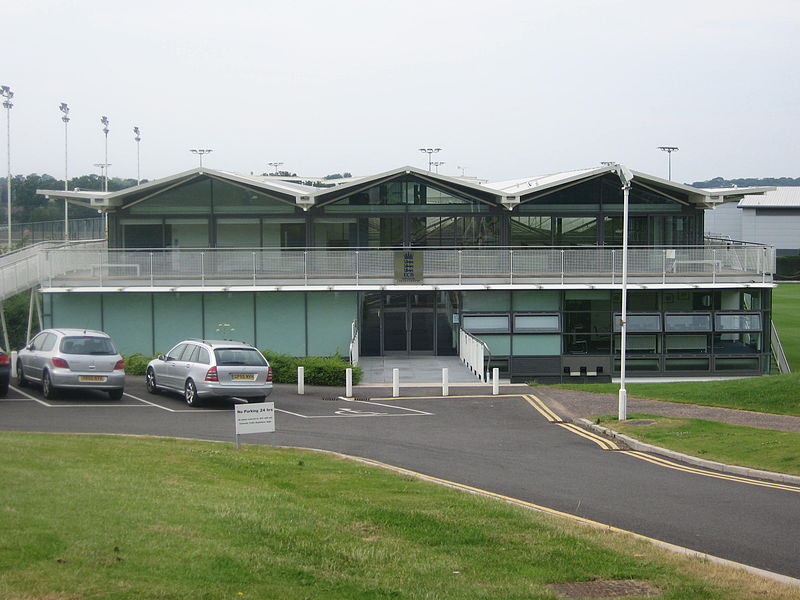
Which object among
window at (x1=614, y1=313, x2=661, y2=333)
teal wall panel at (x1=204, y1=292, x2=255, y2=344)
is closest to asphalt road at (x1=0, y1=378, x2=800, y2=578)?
teal wall panel at (x1=204, y1=292, x2=255, y2=344)

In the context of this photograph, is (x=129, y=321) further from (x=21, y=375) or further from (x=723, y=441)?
(x=723, y=441)

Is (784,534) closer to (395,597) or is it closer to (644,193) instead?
(395,597)

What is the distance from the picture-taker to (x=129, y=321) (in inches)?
1305

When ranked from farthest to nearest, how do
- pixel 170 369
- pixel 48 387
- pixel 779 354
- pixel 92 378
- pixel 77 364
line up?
pixel 779 354 < pixel 170 369 < pixel 48 387 < pixel 92 378 < pixel 77 364

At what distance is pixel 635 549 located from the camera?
391 inches

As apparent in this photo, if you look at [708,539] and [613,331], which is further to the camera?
[613,331]

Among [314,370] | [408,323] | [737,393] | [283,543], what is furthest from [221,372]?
[408,323]

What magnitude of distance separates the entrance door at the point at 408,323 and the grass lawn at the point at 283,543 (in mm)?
22506

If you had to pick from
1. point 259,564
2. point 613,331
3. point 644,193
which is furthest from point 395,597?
point 644,193

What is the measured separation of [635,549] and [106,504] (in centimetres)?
542

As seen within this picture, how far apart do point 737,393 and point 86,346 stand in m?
16.4

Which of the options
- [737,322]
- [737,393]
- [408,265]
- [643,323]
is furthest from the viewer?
[737,322]

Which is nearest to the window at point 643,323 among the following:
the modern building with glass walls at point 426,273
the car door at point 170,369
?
the modern building with glass walls at point 426,273

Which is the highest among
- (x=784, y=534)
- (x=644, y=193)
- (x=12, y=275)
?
(x=644, y=193)
